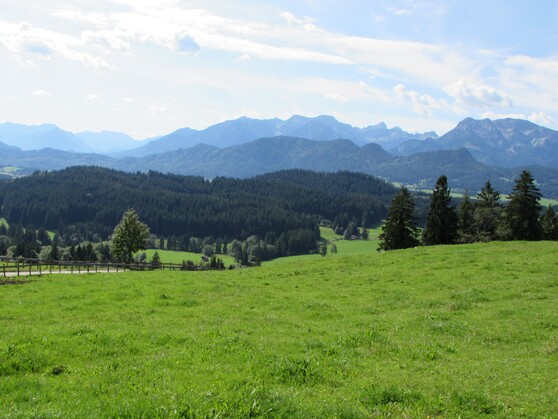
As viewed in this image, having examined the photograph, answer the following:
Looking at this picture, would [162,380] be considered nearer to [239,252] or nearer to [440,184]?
[440,184]

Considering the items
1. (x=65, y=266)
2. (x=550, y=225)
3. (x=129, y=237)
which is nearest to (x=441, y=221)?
(x=550, y=225)

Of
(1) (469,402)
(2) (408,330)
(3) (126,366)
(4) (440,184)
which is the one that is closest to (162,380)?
(3) (126,366)

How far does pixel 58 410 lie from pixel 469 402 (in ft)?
32.1

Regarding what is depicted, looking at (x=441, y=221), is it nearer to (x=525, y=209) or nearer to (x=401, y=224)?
(x=401, y=224)

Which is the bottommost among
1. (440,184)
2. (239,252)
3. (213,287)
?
(239,252)

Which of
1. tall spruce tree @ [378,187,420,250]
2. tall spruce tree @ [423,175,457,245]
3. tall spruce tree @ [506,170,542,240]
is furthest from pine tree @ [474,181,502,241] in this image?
tall spruce tree @ [378,187,420,250]

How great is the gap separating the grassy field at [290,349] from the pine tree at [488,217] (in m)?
42.7

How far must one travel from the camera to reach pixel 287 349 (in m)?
15.6

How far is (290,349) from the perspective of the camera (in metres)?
15.6

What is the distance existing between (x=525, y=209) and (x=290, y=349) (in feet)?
208

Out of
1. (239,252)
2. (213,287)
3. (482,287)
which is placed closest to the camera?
(482,287)

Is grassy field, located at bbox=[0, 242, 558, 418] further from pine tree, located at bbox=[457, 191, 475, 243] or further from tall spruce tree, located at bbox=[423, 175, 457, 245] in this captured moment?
pine tree, located at bbox=[457, 191, 475, 243]

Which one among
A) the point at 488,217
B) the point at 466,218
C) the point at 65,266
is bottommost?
the point at 65,266

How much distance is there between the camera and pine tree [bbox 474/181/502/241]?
7331 cm
